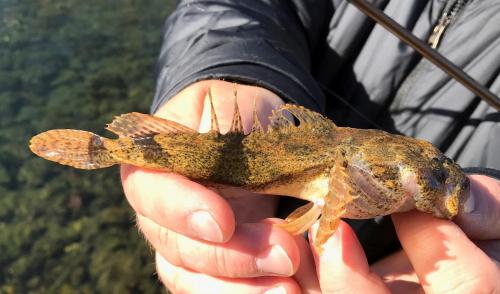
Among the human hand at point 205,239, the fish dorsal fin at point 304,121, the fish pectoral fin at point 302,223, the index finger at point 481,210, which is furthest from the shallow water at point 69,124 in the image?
the index finger at point 481,210

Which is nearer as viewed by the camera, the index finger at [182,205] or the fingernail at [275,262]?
the index finger at [182,205]

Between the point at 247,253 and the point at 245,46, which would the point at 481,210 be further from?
the point at 245,46

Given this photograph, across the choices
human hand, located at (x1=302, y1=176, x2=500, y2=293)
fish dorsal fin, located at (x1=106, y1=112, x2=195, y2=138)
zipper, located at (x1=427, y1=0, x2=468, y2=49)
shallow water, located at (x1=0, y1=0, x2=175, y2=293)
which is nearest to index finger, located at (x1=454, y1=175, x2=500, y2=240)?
human hand, located at (x1=302, y1=176, x2=500, y2=293)

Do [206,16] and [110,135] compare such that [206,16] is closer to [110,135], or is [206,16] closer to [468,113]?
[468,113]

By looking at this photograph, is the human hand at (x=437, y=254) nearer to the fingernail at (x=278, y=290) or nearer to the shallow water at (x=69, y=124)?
the fingernail at (x=278, y=290)

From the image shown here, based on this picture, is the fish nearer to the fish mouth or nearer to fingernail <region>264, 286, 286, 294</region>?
the fish mouth

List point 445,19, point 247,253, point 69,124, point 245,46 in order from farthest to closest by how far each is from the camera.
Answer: point 69,124 < point 445,19 < point 245,46 < point 247,253

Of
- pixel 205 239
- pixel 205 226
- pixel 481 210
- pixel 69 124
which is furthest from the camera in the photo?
pixel 69 124

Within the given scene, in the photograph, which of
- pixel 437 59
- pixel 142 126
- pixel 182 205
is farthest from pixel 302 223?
pixel 437 59

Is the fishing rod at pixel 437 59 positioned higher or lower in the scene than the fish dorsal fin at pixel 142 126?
higher
